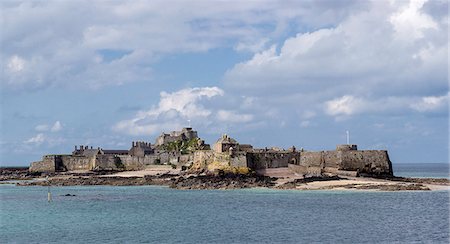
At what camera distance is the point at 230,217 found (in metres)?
36.6

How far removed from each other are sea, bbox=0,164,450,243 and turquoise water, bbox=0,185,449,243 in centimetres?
4

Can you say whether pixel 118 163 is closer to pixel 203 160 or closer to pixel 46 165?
pixel 46 165

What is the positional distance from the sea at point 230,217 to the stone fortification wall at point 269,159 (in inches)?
504

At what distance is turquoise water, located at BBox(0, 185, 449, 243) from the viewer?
29312 millimetres

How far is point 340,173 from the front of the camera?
62875 millimetres

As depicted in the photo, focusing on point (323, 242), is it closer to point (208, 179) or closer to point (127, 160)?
point (208, 179)

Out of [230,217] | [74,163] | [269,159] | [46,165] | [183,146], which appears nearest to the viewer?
[230,217]

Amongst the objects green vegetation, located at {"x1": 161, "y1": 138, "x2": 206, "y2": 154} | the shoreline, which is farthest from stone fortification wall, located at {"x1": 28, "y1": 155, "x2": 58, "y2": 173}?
the shoreline

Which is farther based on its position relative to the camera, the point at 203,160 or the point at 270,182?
the point at 203,160

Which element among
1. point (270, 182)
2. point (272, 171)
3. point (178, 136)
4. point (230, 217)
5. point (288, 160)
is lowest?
point (230, 217)

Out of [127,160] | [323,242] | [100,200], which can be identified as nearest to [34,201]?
[100,200]

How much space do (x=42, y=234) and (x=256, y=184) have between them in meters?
30.7

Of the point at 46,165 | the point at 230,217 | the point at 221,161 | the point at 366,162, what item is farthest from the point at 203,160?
the point at 230,217

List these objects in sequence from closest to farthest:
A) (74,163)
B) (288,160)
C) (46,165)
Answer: (288,160) < (74,163) < (46,165)
